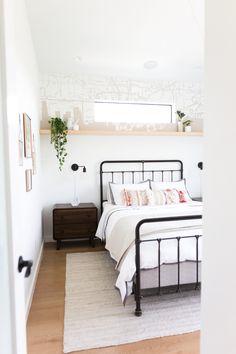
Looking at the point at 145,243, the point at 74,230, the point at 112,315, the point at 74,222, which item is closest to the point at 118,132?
the point at 74,222

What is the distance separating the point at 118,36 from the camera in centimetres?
310

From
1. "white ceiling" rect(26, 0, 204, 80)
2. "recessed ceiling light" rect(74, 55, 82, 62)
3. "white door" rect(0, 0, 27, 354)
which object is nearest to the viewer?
"white door" rect(0, 0, 27, 354)

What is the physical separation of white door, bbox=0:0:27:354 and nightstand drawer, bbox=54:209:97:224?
297 centimetres

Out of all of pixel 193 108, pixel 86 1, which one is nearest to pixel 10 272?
pixel 86 1

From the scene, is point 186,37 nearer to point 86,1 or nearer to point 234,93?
point 86,1

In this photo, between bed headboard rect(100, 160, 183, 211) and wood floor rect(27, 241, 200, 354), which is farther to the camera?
bed headboard rect(100, 160, 183, 211)

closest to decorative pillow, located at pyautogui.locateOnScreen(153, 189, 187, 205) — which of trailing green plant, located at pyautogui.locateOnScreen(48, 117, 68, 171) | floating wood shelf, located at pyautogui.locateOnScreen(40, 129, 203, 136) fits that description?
floating wood shelf, located at pyautogui.locateOnScreen(40, 129, 203, 136)

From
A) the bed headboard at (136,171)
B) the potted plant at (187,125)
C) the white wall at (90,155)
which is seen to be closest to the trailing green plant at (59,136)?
the white wall at (90,155)

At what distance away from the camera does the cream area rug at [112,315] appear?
1951 mm

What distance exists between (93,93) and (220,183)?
12.4 ft

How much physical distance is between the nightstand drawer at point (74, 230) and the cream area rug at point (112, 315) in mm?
1007

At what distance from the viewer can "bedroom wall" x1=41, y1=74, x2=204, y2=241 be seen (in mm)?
4242

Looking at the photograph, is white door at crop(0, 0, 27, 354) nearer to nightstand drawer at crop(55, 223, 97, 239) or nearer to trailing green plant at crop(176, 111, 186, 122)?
nightstand drawer at crop(55, 223, 97, 239)

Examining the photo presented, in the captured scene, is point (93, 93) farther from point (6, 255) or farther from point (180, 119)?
point (6, 255)
